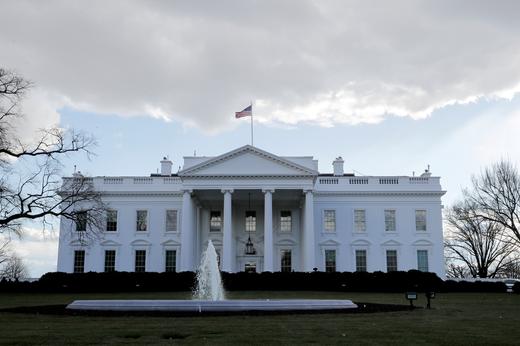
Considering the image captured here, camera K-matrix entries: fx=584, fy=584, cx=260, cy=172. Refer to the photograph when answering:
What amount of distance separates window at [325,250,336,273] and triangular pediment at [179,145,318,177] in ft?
24.9

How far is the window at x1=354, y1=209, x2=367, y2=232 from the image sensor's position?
48344 millimetres

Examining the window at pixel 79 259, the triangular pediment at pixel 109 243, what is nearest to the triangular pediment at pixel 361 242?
the triangular pediment at pixel 109 243

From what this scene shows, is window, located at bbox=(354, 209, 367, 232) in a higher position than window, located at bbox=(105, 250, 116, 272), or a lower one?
higher

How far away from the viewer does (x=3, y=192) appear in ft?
82.9

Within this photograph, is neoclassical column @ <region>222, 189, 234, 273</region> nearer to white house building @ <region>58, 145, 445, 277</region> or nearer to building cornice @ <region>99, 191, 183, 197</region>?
white house building @ <region>58, 145, 445, 277</region>

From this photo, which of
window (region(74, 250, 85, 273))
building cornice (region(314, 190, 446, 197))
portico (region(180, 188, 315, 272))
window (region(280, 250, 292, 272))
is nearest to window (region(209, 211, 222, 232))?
portico (region(180, 188, 315, 272))

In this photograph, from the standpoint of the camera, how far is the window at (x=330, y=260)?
156 feet

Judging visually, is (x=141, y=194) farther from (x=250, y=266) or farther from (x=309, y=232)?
(x=309, y=232)

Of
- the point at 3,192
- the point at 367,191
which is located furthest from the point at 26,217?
the point at 367,191

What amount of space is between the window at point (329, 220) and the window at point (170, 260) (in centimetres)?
1255

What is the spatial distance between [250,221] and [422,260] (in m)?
14.4

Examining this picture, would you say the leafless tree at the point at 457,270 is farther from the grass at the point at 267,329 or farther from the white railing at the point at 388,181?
the grass at the point at 267,329

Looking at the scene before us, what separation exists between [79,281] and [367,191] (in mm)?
23773

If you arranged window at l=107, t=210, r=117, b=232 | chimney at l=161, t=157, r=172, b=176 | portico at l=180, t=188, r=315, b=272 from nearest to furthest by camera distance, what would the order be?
1. portico at l=180, t=188, r=315, b=272
2. window at l=107, t=210, r=117, b=232
3. chimney at l=161, t=157, r=172, b=176
